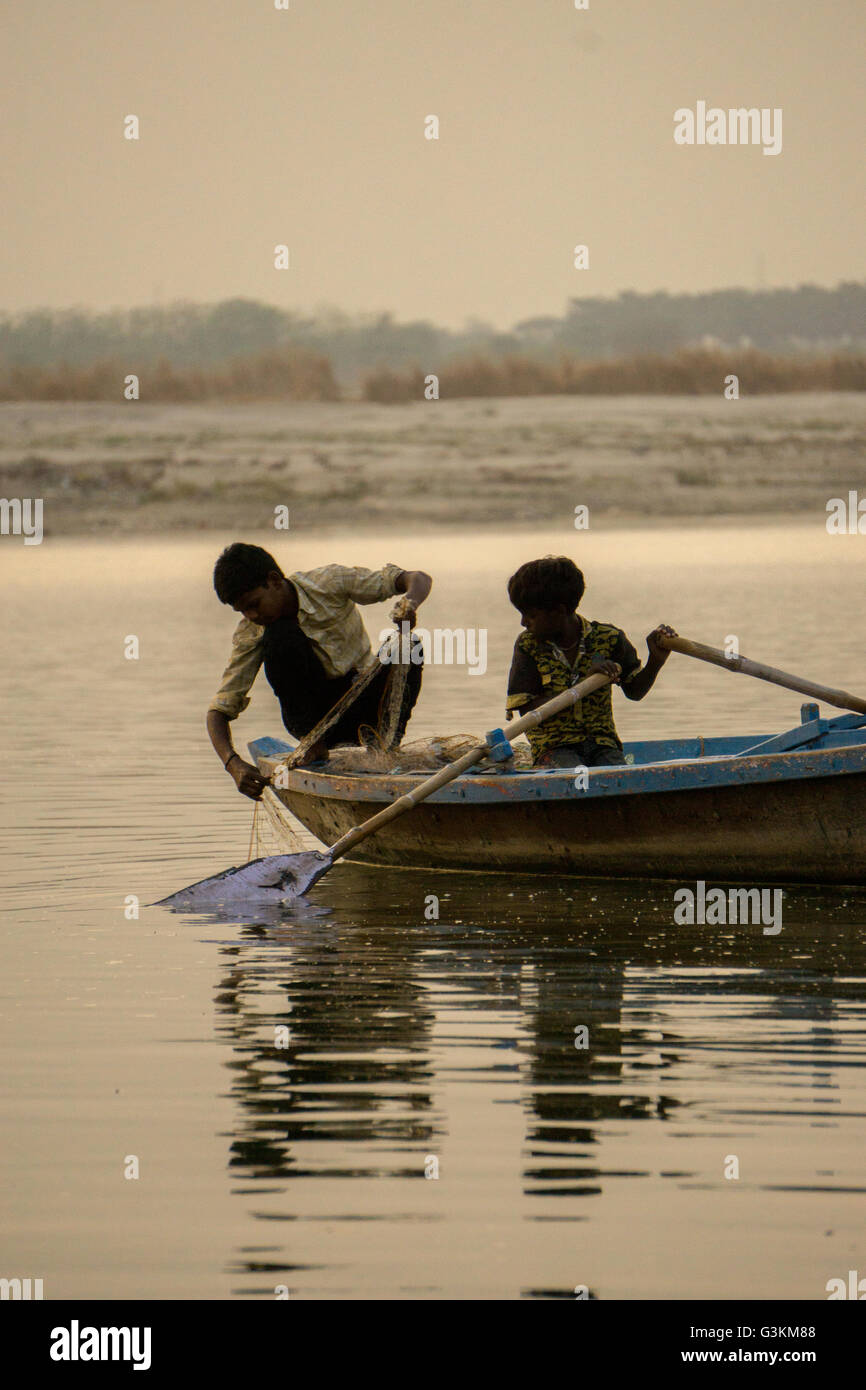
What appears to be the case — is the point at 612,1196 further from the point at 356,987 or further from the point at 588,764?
the point at 588,764

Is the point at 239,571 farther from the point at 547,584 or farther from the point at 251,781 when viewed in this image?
the point at 547,584

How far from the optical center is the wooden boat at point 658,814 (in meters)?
7.59

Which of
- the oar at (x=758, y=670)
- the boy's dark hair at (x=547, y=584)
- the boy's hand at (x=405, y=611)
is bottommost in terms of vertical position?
the oar at (x=758, y=670)

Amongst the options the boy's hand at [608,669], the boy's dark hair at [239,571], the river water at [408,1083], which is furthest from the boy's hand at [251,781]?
the boy's hand at [608,669]

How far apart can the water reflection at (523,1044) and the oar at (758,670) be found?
0.84m

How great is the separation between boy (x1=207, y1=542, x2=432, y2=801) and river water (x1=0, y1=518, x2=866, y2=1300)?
722mm

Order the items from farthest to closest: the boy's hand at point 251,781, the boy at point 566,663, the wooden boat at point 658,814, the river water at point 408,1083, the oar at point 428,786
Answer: the boy's hand at point 251,781
the boy at point 566,663
the oar at point 428,786
the wooden boat at point 658,814
the river water at point 408,1083

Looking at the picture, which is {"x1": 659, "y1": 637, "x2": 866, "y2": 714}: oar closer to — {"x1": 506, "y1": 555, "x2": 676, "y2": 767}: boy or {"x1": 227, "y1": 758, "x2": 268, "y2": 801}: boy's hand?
{"x1": 506, "y1": 555, "x2": 676, "y2": 767}: boy

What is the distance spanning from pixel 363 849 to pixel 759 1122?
450 centimetres

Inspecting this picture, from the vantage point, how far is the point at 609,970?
22.7 ft

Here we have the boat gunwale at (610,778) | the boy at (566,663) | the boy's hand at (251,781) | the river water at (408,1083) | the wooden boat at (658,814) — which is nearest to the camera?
the river water at (408,1083)

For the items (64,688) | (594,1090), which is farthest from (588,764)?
(64,688)

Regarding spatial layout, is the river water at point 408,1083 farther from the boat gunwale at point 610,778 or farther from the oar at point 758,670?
the oar at point 758,670
